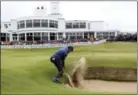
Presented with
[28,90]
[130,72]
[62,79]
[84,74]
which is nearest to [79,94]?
[28,90]

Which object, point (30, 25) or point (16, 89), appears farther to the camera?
point (30, 25)

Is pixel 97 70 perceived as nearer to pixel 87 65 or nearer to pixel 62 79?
pixel 87 65

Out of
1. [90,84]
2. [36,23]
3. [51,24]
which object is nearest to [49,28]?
[51,24]

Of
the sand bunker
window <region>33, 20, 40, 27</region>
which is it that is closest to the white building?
window <region>33, 20, 40, 27</region>

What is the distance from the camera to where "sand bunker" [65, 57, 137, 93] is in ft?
68.0

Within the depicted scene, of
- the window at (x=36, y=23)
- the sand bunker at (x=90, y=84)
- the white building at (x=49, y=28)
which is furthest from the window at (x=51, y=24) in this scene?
the sand bunker at (x=90, y=84)

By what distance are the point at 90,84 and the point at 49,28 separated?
178 ft

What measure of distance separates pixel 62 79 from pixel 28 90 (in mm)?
4965

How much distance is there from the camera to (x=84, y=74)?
2342cm

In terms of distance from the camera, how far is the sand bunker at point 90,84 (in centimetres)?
2073

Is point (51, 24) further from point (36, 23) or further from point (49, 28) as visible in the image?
point (36, 23)

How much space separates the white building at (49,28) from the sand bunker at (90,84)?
49.9 m

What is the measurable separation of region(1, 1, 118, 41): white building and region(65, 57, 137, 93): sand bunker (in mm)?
49937

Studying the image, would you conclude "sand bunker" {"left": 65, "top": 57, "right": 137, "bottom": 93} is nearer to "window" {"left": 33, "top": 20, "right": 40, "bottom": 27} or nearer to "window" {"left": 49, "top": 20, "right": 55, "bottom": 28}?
"window" {"left": 33, "top": 20, "right": 40, "bottom": 27}
